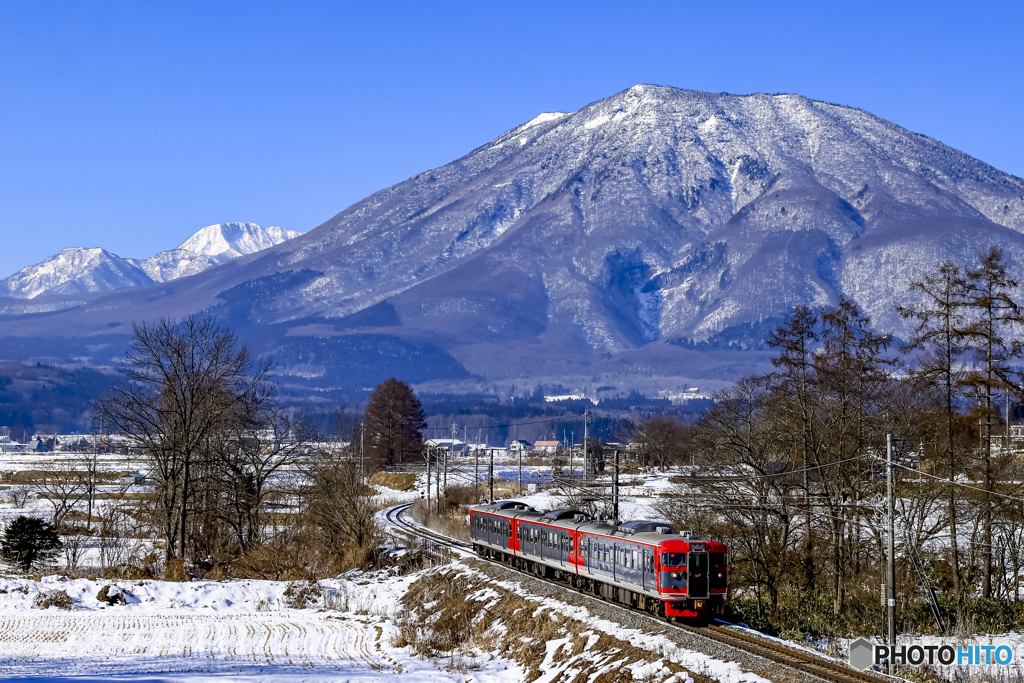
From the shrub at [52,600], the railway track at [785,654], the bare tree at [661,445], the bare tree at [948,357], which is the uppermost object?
the bare tree at [948,357]

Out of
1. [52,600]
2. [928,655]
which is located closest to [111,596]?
[52,600]

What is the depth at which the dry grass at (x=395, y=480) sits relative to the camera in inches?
5128

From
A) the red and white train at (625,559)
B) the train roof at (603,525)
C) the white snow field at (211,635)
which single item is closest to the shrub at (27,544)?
the white snow field at (211,635)

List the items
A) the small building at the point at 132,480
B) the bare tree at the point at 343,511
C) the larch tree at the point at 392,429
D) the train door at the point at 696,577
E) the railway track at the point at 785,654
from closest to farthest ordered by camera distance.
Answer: the railway track at the point at 785,654, the train door at the point at 696,577, the small building at the point at 132,480, the bare tree at the point at 343,511, the larch tree at the point at 392,429

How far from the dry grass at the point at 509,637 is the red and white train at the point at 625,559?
2.82 metres

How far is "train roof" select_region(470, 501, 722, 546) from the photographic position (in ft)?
127

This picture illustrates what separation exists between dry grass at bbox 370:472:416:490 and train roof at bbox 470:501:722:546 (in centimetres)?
7038

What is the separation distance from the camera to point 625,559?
40.7 m

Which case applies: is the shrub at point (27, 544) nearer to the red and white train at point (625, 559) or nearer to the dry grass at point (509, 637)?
the dry grass at point (509, 637)

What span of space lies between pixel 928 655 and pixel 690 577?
302 inches

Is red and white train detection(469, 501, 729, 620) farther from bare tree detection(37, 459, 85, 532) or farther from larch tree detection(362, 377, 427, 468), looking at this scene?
larch tree detection(362, 377, 427, 468)

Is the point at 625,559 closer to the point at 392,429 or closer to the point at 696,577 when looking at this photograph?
the point at 696,577

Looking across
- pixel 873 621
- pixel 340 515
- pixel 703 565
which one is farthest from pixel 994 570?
pixel 340 515

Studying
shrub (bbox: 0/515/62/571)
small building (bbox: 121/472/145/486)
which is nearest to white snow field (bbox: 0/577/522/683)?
small building (bbox: 121/472/145/486)
